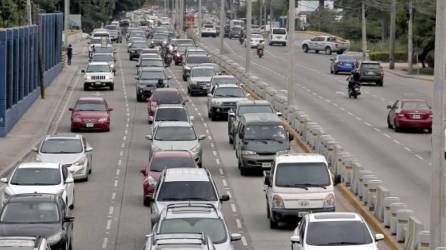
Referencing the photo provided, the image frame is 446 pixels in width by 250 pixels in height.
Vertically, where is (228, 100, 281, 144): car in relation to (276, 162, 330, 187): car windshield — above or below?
above

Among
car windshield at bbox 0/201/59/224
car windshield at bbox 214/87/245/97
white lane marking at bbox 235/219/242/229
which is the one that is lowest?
white lane marking at bbox 235/219/242/229

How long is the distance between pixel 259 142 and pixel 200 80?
97.6 ft

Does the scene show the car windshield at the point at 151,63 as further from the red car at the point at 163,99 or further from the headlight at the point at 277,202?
the headlight at the point at 277,202

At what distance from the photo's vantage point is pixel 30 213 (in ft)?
83.8

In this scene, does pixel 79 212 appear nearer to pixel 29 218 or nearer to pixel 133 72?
pixel 29 218

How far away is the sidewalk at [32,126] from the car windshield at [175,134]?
506cm

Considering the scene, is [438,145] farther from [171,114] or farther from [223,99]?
[223,99]

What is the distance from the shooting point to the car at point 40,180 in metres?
31.3

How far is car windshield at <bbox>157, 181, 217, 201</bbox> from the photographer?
1113 inches

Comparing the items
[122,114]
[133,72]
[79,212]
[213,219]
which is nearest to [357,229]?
[213,219]

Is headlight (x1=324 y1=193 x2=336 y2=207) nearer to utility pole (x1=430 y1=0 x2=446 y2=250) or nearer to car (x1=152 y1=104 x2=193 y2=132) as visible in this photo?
utility pole (x1=430 y1=0 x2=446 y2=250)

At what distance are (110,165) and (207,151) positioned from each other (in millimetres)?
4748

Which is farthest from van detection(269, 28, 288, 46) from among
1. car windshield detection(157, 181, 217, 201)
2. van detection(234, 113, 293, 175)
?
car windshield detection(157, 181, 217, 201)

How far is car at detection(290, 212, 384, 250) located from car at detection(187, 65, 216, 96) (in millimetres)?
45007
